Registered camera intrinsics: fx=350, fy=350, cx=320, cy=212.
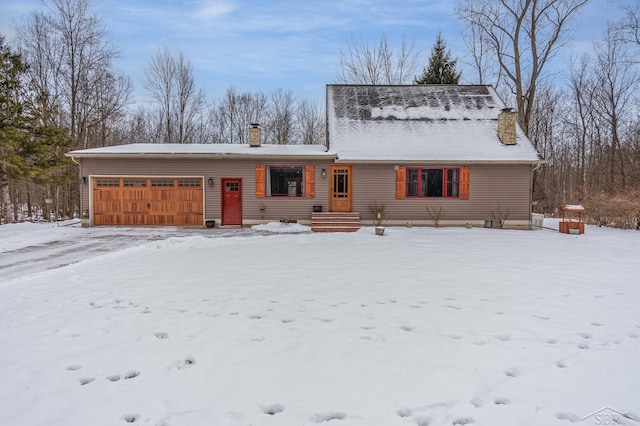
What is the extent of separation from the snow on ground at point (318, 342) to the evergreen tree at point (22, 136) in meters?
7.54

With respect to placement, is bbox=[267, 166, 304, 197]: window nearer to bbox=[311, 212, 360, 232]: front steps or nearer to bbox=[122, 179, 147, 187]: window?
bbox=[311, 212, 360, 232]: front steps

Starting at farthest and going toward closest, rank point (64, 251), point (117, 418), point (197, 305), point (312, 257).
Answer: point (64, 251) → point (312, 257) → point (197, 305) → point (117, 418)

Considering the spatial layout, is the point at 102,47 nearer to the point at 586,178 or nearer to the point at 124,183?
→ the point at 124,183

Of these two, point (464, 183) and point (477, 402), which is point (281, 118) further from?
point (477, 402)

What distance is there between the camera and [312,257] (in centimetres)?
743

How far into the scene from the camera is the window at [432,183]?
13375mm

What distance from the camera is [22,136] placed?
12.2m

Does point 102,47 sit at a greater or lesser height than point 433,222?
greater

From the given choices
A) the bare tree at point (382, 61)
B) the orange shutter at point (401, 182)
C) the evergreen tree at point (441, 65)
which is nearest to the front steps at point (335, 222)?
the orange shutter at point (401, 182)

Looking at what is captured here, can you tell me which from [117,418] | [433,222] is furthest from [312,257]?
[433,222]

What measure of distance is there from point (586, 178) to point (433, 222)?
1683cm

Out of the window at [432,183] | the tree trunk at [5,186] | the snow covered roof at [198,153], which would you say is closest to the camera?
the snow covered roof at [198,153]

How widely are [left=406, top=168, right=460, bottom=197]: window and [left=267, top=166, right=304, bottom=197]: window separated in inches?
164

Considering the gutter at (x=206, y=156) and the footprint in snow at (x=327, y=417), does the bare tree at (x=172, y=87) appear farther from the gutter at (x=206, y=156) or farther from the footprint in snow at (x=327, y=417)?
the footprint in snow at (x=327, y=417)
